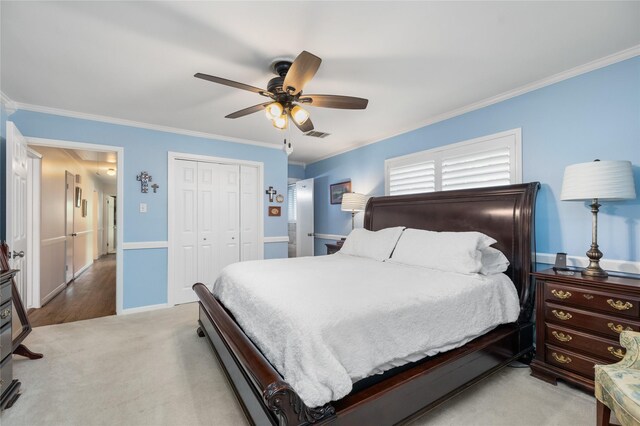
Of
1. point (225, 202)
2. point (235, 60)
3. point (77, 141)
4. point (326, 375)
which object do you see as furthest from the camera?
point (225, 202)

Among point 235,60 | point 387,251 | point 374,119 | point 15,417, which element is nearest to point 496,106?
point 374,119

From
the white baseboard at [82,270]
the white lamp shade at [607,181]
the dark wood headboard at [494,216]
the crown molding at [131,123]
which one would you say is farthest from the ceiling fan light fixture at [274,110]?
the white baseboard at [82,270]

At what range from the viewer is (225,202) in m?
4.45

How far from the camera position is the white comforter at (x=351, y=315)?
4.26 feet

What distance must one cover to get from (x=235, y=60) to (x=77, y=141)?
255 centimetres

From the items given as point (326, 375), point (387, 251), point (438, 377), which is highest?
point (387, 251)

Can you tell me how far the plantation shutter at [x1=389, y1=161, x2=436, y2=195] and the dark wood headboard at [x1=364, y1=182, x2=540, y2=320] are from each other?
11.1 inches

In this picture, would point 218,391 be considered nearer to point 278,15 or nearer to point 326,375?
point 326,375

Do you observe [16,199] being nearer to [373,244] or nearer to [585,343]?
[373,244]

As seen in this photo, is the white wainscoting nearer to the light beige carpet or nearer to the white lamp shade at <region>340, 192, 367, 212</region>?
the white lamp shade at <region>340, 192, 367, 212</region>

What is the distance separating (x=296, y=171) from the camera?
6258mm

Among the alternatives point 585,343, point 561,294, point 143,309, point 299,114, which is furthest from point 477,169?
point 143,309

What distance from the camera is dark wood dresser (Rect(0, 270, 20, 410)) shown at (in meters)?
1.82

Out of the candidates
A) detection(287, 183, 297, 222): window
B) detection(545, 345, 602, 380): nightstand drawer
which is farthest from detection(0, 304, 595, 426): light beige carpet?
detection(287, 183, 297, 222): window
